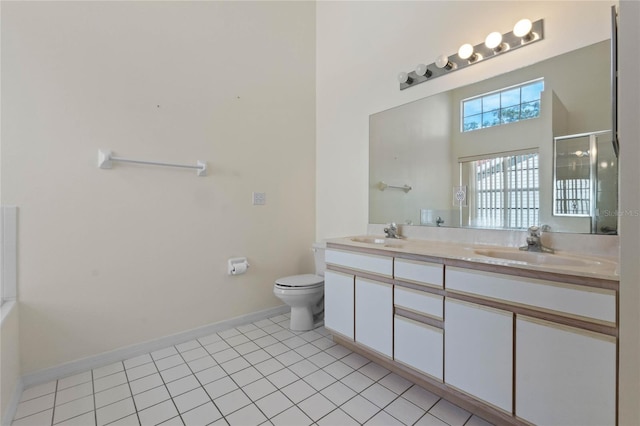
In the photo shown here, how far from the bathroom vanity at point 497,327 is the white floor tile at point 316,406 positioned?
1.37 feet

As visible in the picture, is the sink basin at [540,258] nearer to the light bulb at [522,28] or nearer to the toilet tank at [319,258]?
the light bulb at [522,28]

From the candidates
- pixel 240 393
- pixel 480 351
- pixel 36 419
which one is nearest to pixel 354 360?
pixel 240 393

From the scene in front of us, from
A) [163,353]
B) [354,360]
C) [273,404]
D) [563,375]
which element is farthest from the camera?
[163,353]

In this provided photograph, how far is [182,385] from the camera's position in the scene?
1.64 m

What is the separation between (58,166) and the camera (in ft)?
5.57

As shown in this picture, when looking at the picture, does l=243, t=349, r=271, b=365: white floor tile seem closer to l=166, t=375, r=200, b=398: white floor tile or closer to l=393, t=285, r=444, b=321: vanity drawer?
l=166, t=375, r=200, b=398: white floor tile

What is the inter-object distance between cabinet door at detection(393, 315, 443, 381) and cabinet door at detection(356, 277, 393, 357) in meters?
0.05

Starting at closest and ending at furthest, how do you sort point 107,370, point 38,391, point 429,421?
1. point 429,421
2. point 38,391
3. point 107,370

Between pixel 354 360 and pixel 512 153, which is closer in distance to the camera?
pixel 512 153

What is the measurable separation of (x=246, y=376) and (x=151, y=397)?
0.50m

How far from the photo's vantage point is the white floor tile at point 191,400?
146cm

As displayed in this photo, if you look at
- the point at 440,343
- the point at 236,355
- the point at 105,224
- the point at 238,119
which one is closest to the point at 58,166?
the point at 105,224

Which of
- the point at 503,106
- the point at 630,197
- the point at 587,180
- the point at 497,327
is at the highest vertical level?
the point at 503,106

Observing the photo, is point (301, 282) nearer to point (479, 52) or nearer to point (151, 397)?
point (151, 397)
